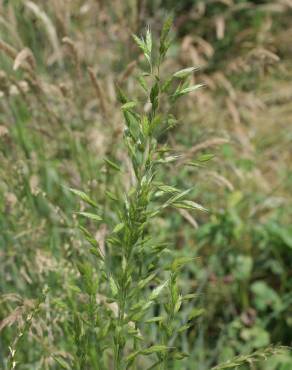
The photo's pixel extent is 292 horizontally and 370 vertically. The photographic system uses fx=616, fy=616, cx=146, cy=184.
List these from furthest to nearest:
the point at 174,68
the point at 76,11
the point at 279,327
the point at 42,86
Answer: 1. the point at 174,68
2. the point at 76,11
3. the point at 279,327
4. the point at 42,86

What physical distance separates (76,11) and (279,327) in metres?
1.60

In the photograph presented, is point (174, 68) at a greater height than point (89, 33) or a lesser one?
lesser

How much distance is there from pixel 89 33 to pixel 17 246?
1526 mm

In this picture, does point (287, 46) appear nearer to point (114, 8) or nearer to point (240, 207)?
point (114, 8)

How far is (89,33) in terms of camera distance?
2.90 m

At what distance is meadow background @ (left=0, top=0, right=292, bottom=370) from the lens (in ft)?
5.19

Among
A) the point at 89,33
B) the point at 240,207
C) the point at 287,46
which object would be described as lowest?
the point at 287,46

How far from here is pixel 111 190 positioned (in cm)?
192

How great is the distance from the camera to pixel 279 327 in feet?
6.93

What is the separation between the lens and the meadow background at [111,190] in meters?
1.58

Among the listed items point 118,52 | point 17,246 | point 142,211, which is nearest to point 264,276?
point 17,246

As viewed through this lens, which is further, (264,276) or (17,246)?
(264,276)

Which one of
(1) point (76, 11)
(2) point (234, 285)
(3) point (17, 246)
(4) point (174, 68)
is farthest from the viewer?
(4) point (174, 68)

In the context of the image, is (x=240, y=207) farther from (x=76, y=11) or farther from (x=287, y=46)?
(x=287, y=46)
